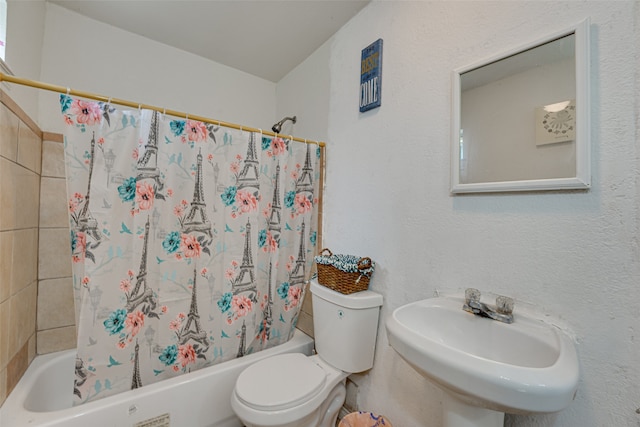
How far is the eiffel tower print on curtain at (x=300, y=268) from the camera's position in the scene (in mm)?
1679

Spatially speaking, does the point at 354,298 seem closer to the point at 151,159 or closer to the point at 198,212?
the point at 198,212

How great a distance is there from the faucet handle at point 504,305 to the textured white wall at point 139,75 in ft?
6.93

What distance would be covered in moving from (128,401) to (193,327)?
354 mm

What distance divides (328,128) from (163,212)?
1.09 metres

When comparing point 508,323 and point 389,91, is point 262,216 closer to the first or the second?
point 389,91

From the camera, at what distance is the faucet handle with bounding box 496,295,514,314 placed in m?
0.83

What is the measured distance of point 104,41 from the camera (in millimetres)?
1653

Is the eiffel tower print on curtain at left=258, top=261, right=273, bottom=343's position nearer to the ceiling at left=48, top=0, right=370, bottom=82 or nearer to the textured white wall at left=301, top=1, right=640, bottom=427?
the textured white wall at left=301, top=1, right=640, bottom=427

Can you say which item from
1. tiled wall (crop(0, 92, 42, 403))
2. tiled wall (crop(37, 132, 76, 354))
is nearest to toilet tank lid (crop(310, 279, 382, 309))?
tiled wall (crop(0, 92, 42, 403))

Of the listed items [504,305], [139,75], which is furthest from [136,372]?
[139,75]

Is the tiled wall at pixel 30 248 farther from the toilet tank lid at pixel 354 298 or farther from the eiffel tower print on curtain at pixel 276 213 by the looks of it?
the toilet tank lid at pixel 354 298

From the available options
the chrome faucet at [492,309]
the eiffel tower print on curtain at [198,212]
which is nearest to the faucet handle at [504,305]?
the chrome faucet at [492,309]

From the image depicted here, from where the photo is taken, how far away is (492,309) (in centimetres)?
87

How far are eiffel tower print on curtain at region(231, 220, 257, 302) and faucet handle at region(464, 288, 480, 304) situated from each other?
1.06 metres
